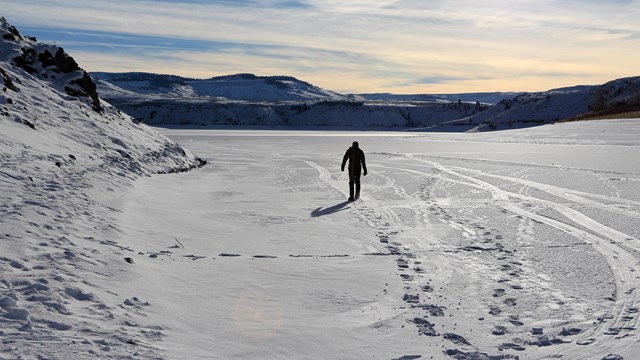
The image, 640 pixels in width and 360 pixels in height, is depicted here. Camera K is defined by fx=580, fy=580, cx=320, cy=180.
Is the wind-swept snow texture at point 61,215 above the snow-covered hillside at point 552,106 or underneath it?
underneath

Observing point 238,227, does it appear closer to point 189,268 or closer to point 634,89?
point 189,268

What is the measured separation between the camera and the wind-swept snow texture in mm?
5020

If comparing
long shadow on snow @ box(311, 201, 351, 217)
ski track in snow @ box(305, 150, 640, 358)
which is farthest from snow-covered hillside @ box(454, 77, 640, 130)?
long shadow on snow @ box(311, 201, 351, 217)

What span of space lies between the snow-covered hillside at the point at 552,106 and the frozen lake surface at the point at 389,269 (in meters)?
75.2

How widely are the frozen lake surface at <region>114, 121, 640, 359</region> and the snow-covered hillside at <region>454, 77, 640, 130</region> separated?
247ft

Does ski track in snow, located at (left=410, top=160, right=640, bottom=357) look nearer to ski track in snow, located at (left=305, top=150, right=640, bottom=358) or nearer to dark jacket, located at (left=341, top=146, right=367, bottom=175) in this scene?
ski track in snow, located at (left=305, top=150, right=640, bottom=358)

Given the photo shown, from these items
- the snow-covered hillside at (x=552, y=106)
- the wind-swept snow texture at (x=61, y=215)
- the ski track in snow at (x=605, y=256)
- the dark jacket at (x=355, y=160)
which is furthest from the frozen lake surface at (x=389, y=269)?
the snow-covered hillside at (x=552, y=106)

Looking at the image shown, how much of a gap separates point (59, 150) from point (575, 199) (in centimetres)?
1255

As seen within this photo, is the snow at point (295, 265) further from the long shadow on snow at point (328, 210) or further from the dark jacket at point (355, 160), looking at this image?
the dark jacket at point (355, 160)

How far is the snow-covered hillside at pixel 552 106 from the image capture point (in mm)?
92000

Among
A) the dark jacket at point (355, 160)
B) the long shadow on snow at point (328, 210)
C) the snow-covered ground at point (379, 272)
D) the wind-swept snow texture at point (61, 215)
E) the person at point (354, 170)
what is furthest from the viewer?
the dark jacket at point (355, 160)

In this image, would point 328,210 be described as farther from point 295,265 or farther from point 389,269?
point 389,269

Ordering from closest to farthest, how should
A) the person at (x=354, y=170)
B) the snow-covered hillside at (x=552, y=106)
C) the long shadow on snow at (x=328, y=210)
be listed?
the long shadow on snow at (x=328, y=210), the person at (x=354, y=170), the snow-covered hillside at (x=552, y=106)

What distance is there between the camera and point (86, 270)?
664 cm
